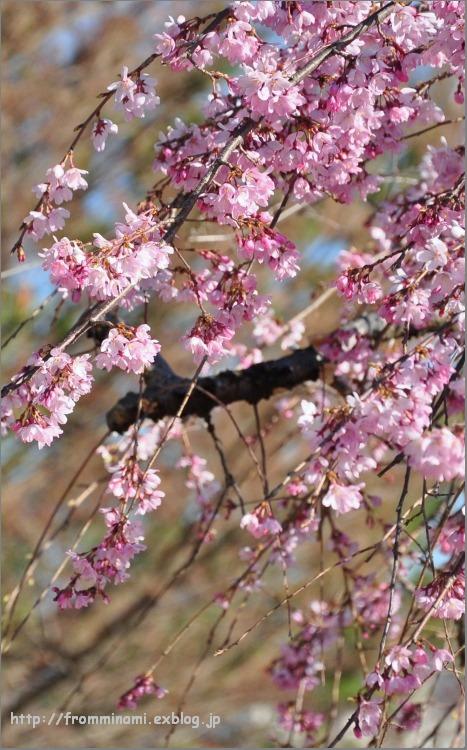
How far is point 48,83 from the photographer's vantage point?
179 inches

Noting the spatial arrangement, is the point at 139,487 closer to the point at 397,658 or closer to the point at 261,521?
the point at 261,521

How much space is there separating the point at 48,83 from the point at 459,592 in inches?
159

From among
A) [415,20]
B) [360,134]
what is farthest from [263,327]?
[415,20]

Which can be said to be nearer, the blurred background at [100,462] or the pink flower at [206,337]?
the pink flower at [206,337]

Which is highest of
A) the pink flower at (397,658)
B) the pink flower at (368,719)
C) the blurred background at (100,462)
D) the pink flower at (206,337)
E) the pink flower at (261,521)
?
the blurred background at (100,462)

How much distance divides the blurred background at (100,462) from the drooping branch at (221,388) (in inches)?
89.6

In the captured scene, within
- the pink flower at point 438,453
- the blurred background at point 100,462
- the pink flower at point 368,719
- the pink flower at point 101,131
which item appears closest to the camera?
the pink flower at point 438,453

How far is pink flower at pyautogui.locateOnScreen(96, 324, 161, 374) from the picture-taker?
106 centimetres

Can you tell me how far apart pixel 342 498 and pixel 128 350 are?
338 mm

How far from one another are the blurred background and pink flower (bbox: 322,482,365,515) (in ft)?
9.55

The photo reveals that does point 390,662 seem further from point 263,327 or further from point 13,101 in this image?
point 13,101

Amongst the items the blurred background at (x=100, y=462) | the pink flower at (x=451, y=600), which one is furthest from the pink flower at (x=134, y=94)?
the blurred background at (x=100, y=462)

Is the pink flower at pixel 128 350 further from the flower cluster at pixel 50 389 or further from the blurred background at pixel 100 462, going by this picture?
the blurred background at pixel 100 462

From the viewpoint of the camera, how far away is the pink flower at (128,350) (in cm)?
106
